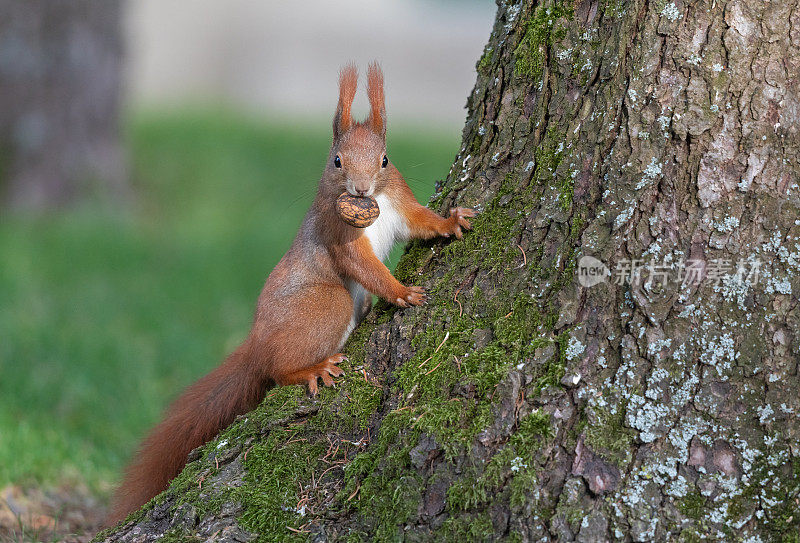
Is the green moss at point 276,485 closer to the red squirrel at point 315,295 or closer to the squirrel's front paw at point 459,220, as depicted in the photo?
the red squirrel at point 315,295

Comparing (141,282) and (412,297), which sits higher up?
(412,297)

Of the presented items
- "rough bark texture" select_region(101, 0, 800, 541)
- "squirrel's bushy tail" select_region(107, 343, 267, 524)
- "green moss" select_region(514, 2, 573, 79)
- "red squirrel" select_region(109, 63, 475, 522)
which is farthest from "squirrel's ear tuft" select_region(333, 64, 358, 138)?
"squirrel's bushy tail" select_region(107, 343, 267, 524)

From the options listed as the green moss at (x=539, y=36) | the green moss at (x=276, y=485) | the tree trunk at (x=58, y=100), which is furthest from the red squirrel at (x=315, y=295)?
the tree trunk at (x=58, y=100)

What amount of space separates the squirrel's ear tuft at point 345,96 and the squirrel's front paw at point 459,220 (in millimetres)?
464

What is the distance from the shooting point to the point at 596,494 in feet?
5.09

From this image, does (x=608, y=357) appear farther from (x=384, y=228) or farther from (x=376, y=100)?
(x=376, y=100)

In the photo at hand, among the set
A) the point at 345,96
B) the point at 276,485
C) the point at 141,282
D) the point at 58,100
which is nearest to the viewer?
the point at 276,485

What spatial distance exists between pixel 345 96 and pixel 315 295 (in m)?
0.55

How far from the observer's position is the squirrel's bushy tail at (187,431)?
2.26 meters

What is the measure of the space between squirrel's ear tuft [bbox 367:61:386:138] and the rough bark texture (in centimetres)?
56

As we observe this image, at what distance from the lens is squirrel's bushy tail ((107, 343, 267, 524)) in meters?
2.26

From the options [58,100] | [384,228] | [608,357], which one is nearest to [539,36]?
[384,228]

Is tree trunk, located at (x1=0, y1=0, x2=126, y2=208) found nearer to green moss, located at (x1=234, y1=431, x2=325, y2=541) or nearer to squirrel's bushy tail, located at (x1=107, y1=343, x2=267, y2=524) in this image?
squirrel's bushy tail, located at (x1=107, y1=343, x2=267, y2=524)

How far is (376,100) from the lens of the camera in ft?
7.66
